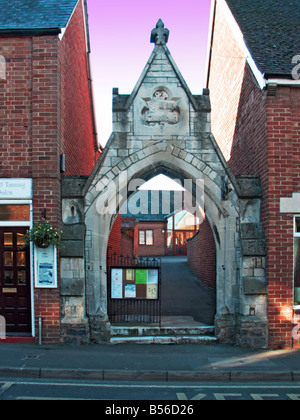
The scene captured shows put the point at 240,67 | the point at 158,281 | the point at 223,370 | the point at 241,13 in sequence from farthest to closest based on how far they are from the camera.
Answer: the point at 241,13 → the point at 240,67 → the point at 158,281 → the point at 223,370

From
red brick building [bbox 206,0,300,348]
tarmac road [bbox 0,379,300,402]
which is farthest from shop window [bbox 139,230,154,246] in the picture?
tarmac road [bbox 0,379,300,402]

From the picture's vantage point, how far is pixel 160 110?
343 inches

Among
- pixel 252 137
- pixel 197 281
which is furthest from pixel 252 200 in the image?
pixel 197 281

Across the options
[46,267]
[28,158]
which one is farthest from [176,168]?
[46,267]

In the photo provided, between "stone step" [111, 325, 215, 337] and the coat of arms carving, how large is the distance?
15.7ft

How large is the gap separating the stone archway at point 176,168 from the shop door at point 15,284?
139 cm

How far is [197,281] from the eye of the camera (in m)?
15.8

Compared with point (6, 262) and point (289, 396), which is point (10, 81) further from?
point (289, 396)

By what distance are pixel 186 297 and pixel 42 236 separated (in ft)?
21.7

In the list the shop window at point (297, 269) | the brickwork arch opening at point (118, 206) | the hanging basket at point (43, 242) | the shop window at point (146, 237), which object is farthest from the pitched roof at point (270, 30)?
the shop window at point (146, 237)

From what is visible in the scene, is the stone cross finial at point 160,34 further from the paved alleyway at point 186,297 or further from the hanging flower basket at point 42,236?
the paved alleyway at point 186,297

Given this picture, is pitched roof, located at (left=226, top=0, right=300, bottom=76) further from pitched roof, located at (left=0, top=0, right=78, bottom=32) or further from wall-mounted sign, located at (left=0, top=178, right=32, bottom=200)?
wall-mounted sign, located at (left=0, top=178, right=32, bottom=200)

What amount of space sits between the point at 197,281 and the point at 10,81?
10.9 m

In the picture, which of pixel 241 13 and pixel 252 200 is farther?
pixel 241 13
